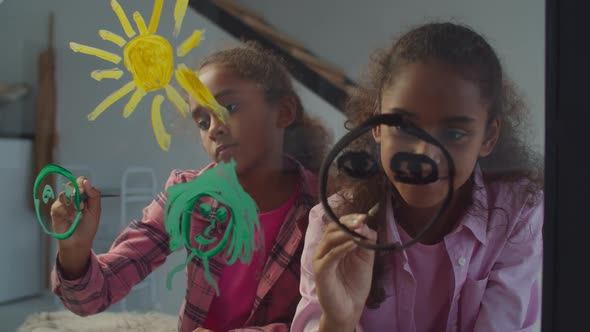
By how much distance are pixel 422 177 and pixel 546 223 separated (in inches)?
3.4

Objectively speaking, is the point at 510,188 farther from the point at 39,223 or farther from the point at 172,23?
the point at 39,223

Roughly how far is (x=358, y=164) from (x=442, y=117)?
0.07m

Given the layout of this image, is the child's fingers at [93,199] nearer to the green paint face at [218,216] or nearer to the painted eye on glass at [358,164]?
the green paint face at [218,216]

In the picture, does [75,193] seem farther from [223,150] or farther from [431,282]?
[431,282]

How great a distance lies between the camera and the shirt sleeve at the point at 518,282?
40 centimetres

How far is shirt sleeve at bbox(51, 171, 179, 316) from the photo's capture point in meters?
0.55

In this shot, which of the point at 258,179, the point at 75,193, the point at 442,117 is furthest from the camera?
the point at 75,193

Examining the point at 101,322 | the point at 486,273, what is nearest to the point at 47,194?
the point at 101,322

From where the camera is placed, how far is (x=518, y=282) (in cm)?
41

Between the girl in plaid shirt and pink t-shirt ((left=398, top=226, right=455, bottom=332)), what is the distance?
3.7 inches

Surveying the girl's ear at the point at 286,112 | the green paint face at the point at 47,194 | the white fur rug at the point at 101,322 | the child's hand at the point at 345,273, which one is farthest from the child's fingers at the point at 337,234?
the green paint face at the point at 47,194

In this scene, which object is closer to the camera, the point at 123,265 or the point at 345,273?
the point at 345,273

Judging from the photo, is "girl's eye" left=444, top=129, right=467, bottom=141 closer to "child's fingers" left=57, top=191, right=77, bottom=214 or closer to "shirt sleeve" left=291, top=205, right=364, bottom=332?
"shirt sleeve" left=291, top=205, right=364, bottom=332

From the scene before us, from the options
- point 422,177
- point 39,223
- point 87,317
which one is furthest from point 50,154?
point 422,177
